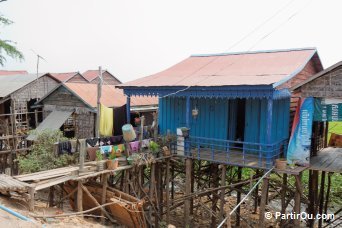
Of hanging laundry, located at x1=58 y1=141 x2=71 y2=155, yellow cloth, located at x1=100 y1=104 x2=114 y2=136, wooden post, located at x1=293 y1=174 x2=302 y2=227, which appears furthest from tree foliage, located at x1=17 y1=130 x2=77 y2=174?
wooden post, located at x1=293 y1=174 x2=302 y2=227

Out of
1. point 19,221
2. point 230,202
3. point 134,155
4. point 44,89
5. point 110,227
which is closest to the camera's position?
point 19,221

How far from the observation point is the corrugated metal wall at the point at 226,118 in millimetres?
12422

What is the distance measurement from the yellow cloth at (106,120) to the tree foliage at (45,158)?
2175 mm

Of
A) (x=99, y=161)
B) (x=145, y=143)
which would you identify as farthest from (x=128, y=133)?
(x=99, y=161)

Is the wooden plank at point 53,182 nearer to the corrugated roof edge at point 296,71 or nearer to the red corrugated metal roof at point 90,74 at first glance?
the corrugated roof edge at point 296,71

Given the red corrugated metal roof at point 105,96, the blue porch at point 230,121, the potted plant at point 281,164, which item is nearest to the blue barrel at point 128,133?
the blue porch at point 230,121

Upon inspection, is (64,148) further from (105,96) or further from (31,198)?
(105,96)

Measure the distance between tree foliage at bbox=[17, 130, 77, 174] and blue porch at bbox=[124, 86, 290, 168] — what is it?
3731 mm

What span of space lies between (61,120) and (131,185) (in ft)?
30.6

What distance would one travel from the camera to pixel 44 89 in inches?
961

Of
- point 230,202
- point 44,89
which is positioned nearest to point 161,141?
point 230,202

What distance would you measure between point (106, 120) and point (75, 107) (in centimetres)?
491

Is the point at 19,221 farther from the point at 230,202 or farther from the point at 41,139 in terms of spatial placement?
the point at 230,202

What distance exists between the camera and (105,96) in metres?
21.5
